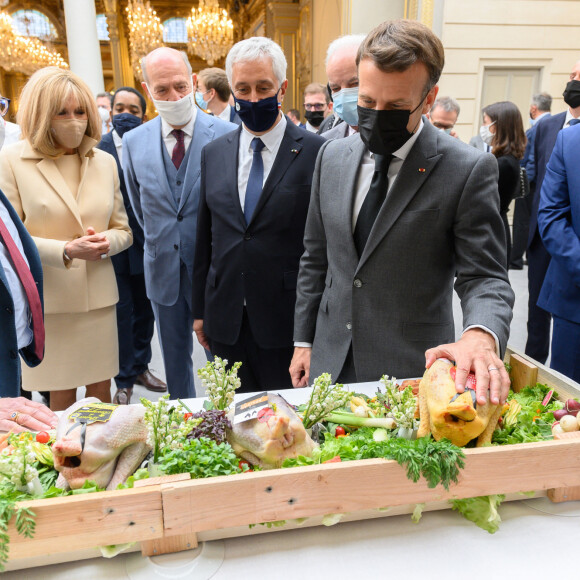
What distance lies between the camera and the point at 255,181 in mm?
2281

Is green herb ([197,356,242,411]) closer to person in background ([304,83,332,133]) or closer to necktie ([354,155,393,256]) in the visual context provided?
necktie ([354,155,393,256])

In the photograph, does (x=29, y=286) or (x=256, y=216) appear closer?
(x=29, y=286)

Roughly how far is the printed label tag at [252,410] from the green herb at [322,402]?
13 cm

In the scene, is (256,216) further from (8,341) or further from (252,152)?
(8,341)

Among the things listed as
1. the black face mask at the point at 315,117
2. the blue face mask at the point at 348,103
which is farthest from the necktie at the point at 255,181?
the black face mask at the point at 315,117

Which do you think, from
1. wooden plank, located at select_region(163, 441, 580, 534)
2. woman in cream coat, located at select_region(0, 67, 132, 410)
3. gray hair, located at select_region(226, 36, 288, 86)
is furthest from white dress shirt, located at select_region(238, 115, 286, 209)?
wooden plank, located at select_region(163, 441, 580, 534)

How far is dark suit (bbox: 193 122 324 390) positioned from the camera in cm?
225

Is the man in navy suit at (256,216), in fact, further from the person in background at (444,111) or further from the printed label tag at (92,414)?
the person in background at (444,111)

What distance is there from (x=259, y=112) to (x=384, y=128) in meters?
0.89

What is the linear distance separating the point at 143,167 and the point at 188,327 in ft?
3.10

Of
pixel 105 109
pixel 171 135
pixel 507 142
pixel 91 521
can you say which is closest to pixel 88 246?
pixel 171 135

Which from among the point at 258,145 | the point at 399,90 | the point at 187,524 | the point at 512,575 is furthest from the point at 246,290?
the point at 512,575

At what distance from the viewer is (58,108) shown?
230 centimetres

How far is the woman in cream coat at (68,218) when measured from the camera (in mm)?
2326
